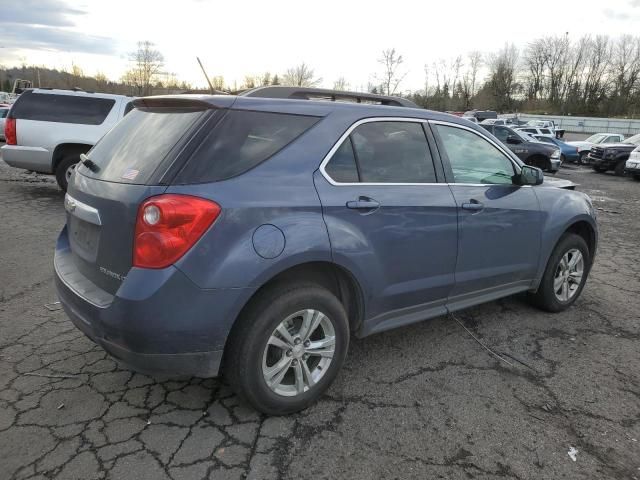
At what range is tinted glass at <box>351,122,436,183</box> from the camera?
3020 mm

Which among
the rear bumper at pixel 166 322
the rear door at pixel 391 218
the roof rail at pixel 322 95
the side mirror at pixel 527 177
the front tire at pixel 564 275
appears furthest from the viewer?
the front tire at pixel 564 275

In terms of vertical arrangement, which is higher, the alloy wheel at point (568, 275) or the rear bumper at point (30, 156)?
the rear bumper at point (30, 156)

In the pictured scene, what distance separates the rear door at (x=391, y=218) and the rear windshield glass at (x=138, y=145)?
79 centimetres

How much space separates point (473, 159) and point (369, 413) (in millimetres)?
2017

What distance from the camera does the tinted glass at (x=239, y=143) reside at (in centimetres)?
242

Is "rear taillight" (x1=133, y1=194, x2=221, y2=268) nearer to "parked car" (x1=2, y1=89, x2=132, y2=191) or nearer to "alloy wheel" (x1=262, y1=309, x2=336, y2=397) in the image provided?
"alloy wheel" (x1=262, y1=309, x2=336, y2=397)

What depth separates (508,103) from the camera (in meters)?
80.7

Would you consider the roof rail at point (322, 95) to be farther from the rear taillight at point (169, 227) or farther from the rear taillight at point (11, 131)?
the rear taillight at point (11, 131)

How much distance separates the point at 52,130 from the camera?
28.6ft

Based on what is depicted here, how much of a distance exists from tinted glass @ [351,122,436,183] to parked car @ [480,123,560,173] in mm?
14659

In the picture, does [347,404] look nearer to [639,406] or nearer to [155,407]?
[155,407]

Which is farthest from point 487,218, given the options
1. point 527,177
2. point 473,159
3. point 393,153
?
point 393,153

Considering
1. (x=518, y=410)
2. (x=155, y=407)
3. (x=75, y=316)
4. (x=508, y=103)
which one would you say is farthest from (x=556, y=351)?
(x=508, y=103)

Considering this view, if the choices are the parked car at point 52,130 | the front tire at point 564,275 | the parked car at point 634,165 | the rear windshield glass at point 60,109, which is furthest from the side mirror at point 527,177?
the parked car at point 634,165
